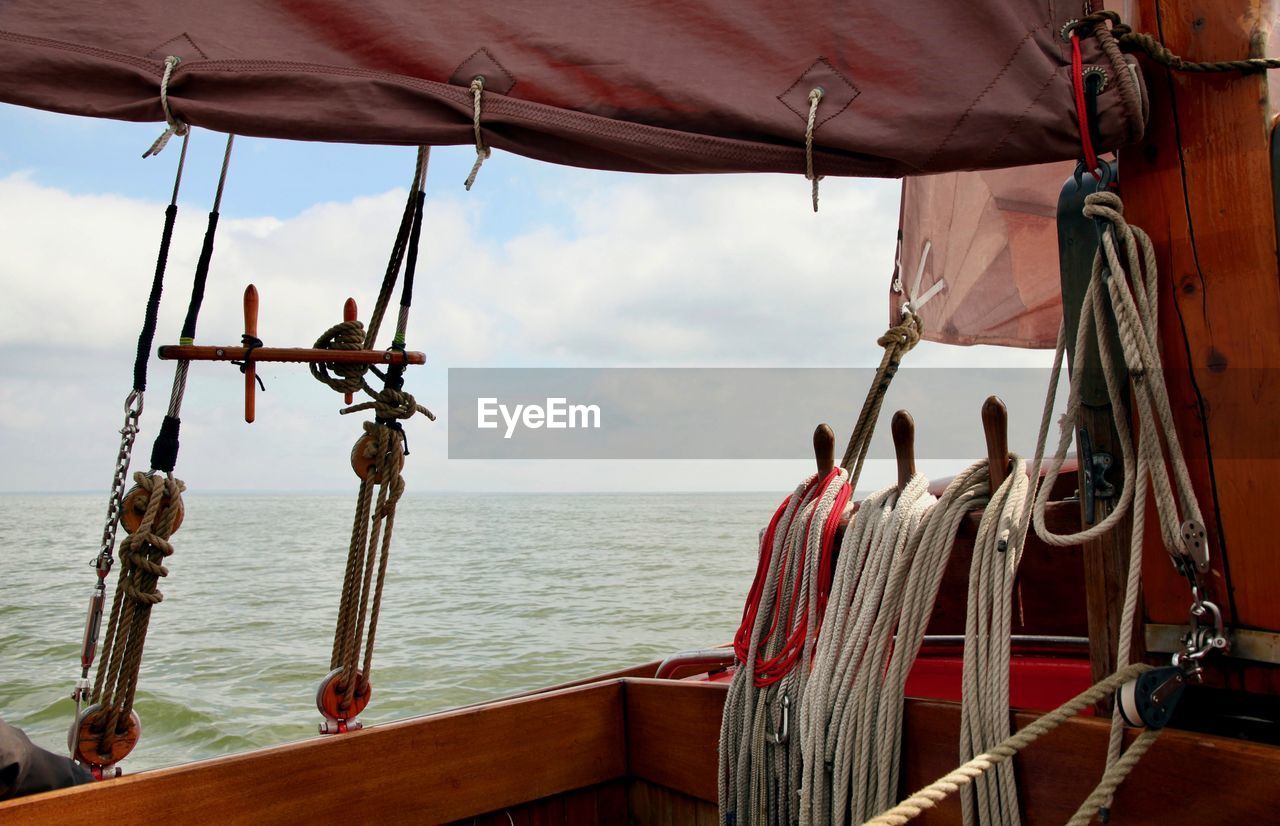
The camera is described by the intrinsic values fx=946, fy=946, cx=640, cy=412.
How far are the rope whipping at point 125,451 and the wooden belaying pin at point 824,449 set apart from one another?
1.31 m

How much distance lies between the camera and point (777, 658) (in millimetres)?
1787

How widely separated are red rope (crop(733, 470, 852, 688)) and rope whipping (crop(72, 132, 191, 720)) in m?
1.18

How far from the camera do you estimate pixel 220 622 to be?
12.2 metres

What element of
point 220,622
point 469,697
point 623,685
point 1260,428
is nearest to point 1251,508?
point 1260,428

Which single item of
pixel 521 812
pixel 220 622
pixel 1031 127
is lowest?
pixel 220 622

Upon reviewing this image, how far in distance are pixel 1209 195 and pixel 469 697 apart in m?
7.52

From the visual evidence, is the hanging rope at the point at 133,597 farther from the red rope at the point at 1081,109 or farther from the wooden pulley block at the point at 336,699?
the red rope at the point at 1081,109

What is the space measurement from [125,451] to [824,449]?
1391mm

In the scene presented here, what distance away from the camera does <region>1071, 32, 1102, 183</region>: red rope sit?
1.41 metres

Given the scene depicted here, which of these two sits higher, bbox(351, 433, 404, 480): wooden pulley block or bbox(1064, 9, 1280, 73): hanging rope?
bbox(1064, 9, 1280, 73): hanging rope

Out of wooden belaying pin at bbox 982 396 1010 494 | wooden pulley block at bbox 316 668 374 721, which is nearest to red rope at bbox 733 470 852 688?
wooden belaying pin at bbox 982 396 1010 494

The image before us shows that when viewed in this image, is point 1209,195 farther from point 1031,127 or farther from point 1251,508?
point 1251,508

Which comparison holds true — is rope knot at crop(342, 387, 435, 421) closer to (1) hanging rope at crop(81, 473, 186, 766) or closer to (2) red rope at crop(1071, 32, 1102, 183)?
(1) hanging rope at crop(81, 473, 186, 766)

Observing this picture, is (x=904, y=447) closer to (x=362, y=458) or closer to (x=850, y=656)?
(x=850, y=656)
